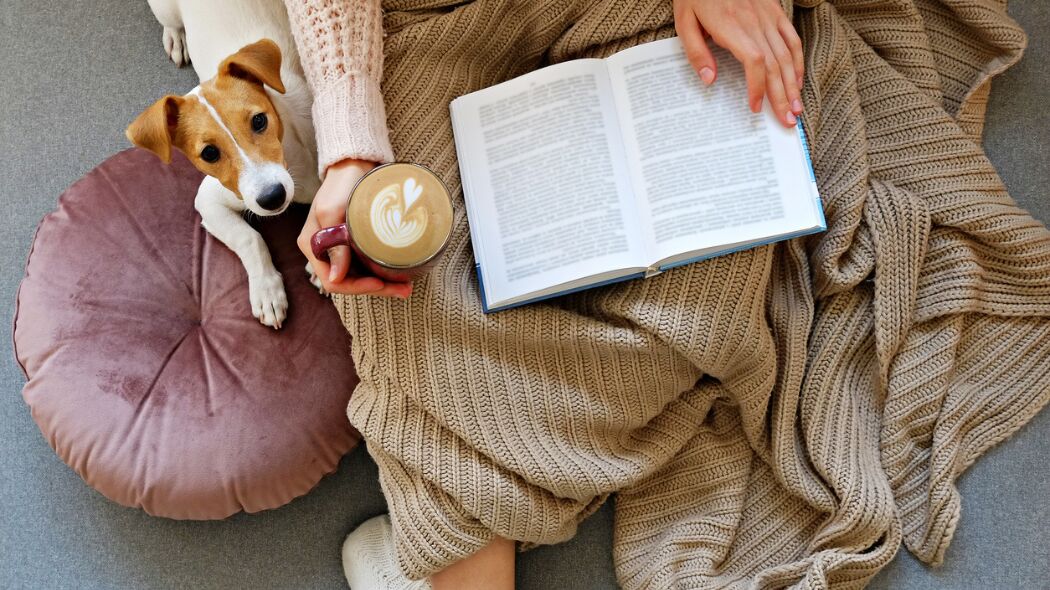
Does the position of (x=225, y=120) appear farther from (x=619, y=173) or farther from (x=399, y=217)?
(x=619, y=173)

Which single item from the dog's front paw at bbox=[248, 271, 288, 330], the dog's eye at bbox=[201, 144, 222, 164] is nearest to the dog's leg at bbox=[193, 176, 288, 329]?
the dog's front paw at bbox=[248, 271, 288, 330]

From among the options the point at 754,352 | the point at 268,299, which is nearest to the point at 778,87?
the point at 754,352

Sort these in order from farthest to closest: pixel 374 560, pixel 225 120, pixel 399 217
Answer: pixel 374 560
pixel 225 120
pixel 399 217

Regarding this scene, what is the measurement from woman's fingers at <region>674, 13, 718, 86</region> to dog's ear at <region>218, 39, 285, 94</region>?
545 millimetres

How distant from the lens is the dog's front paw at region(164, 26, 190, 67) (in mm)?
1457

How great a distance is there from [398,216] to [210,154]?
386 mm

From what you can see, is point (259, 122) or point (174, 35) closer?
A: point (259, 122)

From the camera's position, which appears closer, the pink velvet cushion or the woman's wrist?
the woman's wrist

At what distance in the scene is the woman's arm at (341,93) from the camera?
3.11 ft

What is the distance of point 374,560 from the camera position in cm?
125

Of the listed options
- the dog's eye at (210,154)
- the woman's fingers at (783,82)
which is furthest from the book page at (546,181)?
the dog's eye at (210,154)

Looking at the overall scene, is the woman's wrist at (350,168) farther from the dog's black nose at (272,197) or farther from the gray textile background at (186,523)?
the gray textile background at (186,523)

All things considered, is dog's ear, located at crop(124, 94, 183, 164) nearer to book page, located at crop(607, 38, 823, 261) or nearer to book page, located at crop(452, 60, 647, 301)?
book page, located at crop(452, 60, 647, 301)

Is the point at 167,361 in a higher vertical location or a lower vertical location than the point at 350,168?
lower
